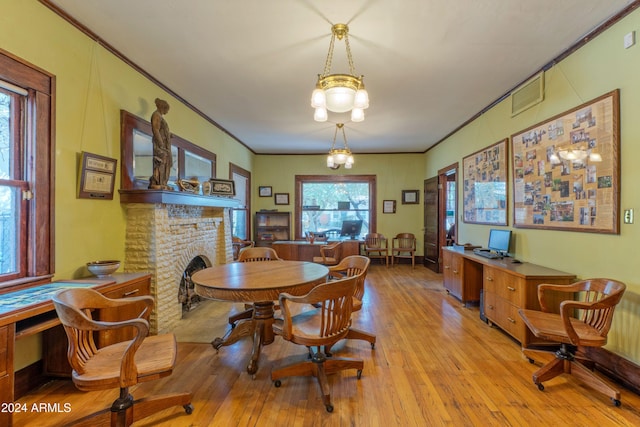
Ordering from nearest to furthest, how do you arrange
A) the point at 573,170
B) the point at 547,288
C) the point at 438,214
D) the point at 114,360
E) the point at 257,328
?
the point at 114,360, the point at 547,288, the point at 257,328, the point at 573,170, the point at 438,214

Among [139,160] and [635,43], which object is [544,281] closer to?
[635,43]

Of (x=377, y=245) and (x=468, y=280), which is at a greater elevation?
(x=377, y=245)

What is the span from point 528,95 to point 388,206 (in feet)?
14.6

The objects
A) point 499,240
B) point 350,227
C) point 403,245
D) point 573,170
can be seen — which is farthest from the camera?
point 403,245

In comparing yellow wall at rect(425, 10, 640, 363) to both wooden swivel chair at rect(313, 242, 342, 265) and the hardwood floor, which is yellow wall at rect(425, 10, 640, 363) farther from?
wooden swivel chair at rect(313, 242, 342, 265)

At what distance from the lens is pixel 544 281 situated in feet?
8.91

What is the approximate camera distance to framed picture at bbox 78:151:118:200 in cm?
256

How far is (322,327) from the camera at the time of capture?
2.03m

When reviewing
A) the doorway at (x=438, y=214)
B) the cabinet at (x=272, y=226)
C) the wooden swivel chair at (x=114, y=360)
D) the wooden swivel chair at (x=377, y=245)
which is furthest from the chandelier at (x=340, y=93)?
the cabinet at (x=272, y=226)

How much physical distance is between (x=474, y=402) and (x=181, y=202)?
3229 mm

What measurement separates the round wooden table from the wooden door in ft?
13.6

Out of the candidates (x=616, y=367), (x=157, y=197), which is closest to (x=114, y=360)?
(x=157, y=197)

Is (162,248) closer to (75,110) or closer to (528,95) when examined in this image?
(75,110)

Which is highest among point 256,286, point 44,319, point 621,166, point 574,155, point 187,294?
point 574,155
